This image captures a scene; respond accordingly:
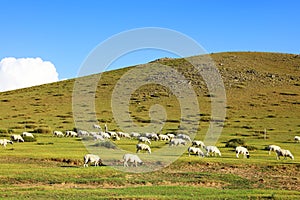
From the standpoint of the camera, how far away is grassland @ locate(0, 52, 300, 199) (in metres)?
23.2

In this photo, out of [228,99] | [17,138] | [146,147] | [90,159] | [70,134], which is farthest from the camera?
[228,99]

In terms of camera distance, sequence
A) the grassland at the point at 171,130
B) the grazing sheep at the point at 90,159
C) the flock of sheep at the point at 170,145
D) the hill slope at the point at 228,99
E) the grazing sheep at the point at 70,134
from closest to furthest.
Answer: the grassland at the point at 171,130
the grazing sheep at the point at 90,159
the flock of sheep at the point at 170,145
the grazing sheep at the point at 70,134
the hill slope at the point at 228,99

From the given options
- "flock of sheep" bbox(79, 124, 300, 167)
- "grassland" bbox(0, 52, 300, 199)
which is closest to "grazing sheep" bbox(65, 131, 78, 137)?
"grassland" bbox(0, 52, 300, 199)

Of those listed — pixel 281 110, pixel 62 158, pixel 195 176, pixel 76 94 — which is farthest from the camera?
pixel 76 94

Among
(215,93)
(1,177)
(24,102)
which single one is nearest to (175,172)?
(1,177)

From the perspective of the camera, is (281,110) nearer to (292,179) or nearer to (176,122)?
(176,122)

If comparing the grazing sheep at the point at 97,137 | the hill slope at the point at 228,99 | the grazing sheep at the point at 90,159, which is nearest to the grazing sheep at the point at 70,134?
the grazing sheep at the point at 97,137

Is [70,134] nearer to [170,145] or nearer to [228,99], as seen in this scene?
[170,145]

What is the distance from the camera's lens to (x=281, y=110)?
288 ft

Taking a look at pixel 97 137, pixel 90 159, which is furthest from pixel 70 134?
pixel 90 159

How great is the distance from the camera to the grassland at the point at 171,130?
76.1ft

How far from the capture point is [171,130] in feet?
211

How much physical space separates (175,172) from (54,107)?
2880 inches

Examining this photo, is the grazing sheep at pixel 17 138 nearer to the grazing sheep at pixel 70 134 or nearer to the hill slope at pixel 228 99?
the grazing sheep at pixel 70 134
